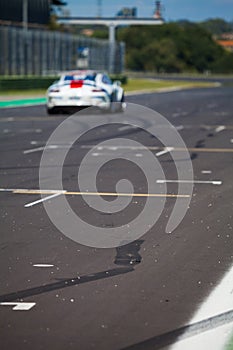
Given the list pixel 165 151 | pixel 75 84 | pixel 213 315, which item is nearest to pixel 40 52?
pixel 75 84

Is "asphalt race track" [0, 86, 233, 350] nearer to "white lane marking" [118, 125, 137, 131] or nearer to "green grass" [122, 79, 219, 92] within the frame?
"white lane marking" [118, 125, 137, 131]

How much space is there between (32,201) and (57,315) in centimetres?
559

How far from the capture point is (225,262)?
28.7 ft

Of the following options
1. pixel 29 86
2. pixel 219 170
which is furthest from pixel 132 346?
pixel 29 86

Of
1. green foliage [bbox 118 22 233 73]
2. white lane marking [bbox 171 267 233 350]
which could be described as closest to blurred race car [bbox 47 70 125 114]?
white lane marking [bbox 171 267 233 350]

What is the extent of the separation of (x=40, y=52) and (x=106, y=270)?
56.2 metres

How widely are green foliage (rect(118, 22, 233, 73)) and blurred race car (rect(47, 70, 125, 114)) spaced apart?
123815 mm

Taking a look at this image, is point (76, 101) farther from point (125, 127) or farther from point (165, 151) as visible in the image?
point (165, 151)

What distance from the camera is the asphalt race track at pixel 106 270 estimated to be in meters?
6.49

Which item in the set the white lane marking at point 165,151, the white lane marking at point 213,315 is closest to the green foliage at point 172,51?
the white lane marking at point 165,151

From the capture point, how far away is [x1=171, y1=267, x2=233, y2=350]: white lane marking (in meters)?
6.18

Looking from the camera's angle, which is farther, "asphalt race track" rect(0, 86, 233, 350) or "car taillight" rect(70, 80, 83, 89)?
"car taillight" rect(70, 80, 83, 89)

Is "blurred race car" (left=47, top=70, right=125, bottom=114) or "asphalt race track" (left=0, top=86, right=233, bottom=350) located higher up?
"asphalt race track" (left=0, top=86, right=233, bottom=350)

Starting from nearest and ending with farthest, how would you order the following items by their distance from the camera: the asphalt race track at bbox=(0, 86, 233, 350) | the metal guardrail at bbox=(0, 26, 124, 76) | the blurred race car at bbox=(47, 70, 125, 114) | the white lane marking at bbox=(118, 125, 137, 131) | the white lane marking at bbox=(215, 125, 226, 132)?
the asphalt race track at bbox=(0, 86, 233, 350) < the white lane marking at bbox=(118, 125, 137, 131) < the white lane marking at bbox=(215, 125, 226, 132) < the blurred race car at bbox=(47, 70, 125, 114) < the metal guardrail at bbox=(0, 26, 124, 76)
